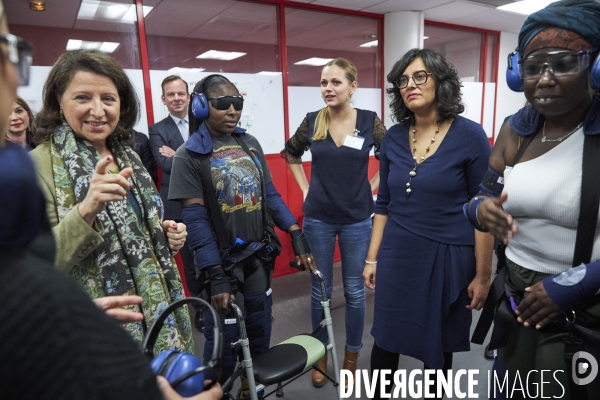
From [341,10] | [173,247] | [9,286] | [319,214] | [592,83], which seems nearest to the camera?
[9,286]

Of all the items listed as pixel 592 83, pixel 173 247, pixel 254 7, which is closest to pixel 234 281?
pixel 173 247

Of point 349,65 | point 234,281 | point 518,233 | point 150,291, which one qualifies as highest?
point 349,65

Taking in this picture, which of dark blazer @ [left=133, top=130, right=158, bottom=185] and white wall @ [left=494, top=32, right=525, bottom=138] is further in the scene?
white wall @ [left=494, top=32, right=525, bottom=138]

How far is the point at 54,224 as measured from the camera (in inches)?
45.9

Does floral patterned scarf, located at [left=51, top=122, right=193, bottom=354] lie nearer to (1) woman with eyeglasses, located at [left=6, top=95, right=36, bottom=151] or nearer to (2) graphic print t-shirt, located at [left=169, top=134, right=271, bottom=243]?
(2) graphic print t-shirt, located at [left=169, top=134, right=271, bottom=243]

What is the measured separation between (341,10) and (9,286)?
4.63m

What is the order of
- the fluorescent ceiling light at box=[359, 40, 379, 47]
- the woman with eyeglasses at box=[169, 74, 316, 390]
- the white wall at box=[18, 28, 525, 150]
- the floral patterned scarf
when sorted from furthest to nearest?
the fluorescent ceiling light at box=[359, 40, 379, 47], the white wall at box=[18, 28, 525, 150], the woman with eyeglasses at box=[169, 74, 316, 390], the floral patterned scarf

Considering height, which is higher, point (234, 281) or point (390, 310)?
point (234, 281)

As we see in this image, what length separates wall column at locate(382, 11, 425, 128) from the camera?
4500mm

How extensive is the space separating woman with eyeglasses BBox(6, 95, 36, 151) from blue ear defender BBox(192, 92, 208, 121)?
113cm

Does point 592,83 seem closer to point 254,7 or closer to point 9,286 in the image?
point 9,286

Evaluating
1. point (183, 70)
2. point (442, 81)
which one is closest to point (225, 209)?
point (442, 81)

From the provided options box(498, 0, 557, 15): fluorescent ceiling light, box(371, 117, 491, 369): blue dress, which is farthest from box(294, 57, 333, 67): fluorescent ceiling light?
box(371, 117, 491, 369): blue dress

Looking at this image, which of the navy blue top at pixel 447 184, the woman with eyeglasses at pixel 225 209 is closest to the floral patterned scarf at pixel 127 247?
the woman with eyeglasses at pixel 225 209
